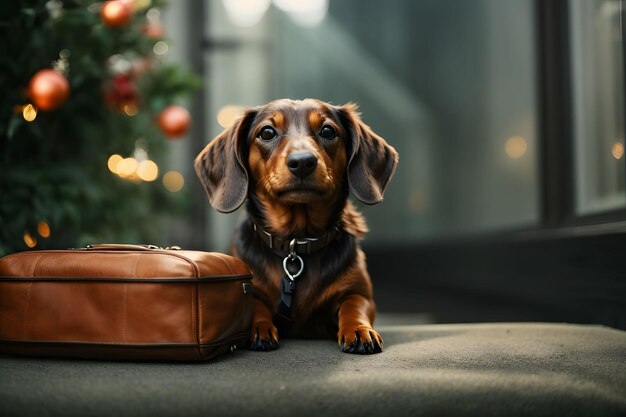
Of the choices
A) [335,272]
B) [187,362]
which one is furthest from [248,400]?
[335,272]

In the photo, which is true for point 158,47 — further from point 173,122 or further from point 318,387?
point 318,387

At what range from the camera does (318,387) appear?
50.5 inches

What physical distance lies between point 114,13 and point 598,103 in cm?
228

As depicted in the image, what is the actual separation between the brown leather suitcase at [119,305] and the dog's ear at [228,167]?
0.33m

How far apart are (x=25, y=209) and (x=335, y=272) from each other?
148 cm

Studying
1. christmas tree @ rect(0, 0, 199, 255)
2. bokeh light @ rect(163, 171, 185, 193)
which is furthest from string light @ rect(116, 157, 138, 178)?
bokeh light @ rect(163, 171, 185, 193)

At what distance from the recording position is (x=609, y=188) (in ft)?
9.21

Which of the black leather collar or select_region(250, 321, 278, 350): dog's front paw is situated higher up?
the black leather collar

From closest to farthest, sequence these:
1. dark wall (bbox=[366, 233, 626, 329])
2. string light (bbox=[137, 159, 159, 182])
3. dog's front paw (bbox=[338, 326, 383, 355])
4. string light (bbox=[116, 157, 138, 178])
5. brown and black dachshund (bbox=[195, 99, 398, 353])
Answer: dog's front paw (bbox=[338, 326, 383, 355]) < brown and black dachshund (bbox=[195, 99, 398, 353]) < dark wall (bbox=[366, 233, 626, 329]) < string light (bbox=[116, 157, 138, 178]) < string light (bbox=[137, 159, 159, 182])

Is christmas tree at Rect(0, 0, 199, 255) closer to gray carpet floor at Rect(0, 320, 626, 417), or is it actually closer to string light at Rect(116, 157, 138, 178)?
string light at Rect(116, 157, 138, 178)

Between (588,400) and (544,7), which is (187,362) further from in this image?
(544,7)

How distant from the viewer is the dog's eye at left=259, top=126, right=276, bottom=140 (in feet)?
6.01

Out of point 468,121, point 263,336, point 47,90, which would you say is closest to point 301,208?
point 263,336

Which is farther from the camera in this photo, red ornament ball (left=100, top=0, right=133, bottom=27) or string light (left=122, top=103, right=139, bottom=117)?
string light (left=122, top=103, right=139, bottom=117)
